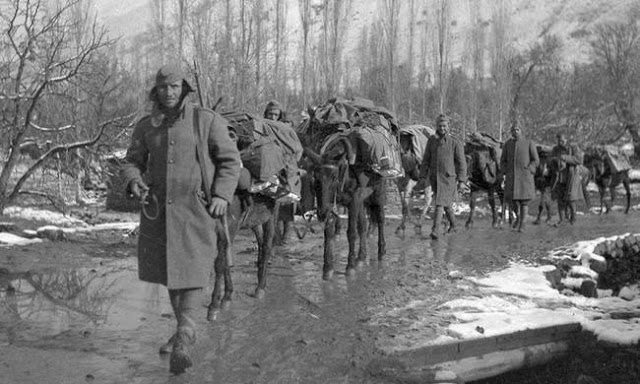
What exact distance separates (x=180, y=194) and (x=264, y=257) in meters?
2.97

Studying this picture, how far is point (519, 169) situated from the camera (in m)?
14.8

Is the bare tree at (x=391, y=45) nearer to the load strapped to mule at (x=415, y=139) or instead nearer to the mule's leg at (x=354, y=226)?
the load strapped to mule at (x=415, y=139)

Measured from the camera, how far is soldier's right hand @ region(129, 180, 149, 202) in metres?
4.97

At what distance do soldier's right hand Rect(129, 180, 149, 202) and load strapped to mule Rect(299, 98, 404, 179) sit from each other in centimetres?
426

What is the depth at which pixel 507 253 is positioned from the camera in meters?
11.8

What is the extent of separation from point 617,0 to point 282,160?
9084 centimetres

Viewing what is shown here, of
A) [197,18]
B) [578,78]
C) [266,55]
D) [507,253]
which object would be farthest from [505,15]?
[507,253]

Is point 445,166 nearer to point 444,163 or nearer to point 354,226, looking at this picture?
point 444,163

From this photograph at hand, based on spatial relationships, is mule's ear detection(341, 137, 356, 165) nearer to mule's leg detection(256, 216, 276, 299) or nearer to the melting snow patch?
mule's leg detection(256, 216, 276, 299)

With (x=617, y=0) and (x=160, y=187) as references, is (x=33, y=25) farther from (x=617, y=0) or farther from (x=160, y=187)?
(x=617, y=0)

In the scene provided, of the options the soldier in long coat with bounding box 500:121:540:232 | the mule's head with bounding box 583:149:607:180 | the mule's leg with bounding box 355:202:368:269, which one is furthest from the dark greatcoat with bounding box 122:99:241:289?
the mule's head with bounding box 583:149:607:180

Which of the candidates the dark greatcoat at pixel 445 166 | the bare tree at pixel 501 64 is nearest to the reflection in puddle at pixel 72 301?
the dark greatcoat at pixel 445 166

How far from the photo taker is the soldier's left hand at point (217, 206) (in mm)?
5012

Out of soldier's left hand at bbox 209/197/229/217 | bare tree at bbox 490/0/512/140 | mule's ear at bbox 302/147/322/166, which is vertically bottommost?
soldier's left hand at bbox 209/197/229/217
